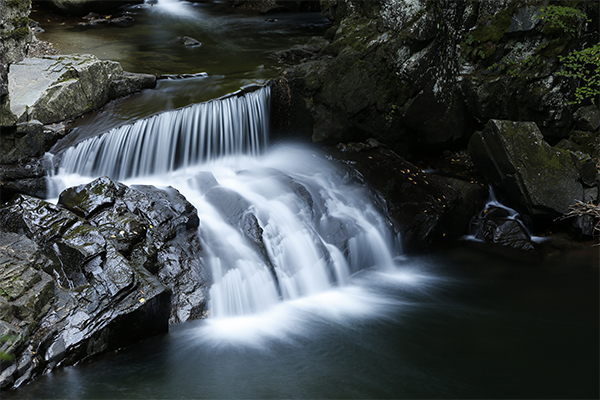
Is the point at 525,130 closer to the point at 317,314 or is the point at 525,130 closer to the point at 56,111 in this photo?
the point at 317,314

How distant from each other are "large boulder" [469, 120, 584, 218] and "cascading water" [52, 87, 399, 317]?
7.03 feet

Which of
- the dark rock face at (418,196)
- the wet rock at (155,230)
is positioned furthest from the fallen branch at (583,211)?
the wet rock at (155,230)

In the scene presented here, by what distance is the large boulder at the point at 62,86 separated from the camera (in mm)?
6754

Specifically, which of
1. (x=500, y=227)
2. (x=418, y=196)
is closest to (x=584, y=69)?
(x=500, y=227)

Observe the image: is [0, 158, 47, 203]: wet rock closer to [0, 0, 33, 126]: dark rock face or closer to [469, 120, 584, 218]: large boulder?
[0, 0, 33, 126]: dark rock face

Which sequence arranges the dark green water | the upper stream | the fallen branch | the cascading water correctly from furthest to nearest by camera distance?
the fallen branch < the cascading water < the upper stream < the dark green water

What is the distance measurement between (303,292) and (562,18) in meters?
6.34

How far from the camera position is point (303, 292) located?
5.82 m

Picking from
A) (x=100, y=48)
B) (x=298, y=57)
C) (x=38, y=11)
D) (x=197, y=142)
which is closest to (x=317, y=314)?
(x=197, y=142)

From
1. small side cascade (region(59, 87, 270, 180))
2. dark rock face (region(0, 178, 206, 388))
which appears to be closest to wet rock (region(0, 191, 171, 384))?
dark rock face (region(0, 178, 206, 388))

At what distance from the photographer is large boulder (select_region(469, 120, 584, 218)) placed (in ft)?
23.1

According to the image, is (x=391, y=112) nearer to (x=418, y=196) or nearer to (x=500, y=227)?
(x=418, y=196)

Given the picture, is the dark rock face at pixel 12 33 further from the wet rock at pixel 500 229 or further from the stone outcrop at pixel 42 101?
the wet rock at pixel 500 229

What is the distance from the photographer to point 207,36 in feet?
38.8
